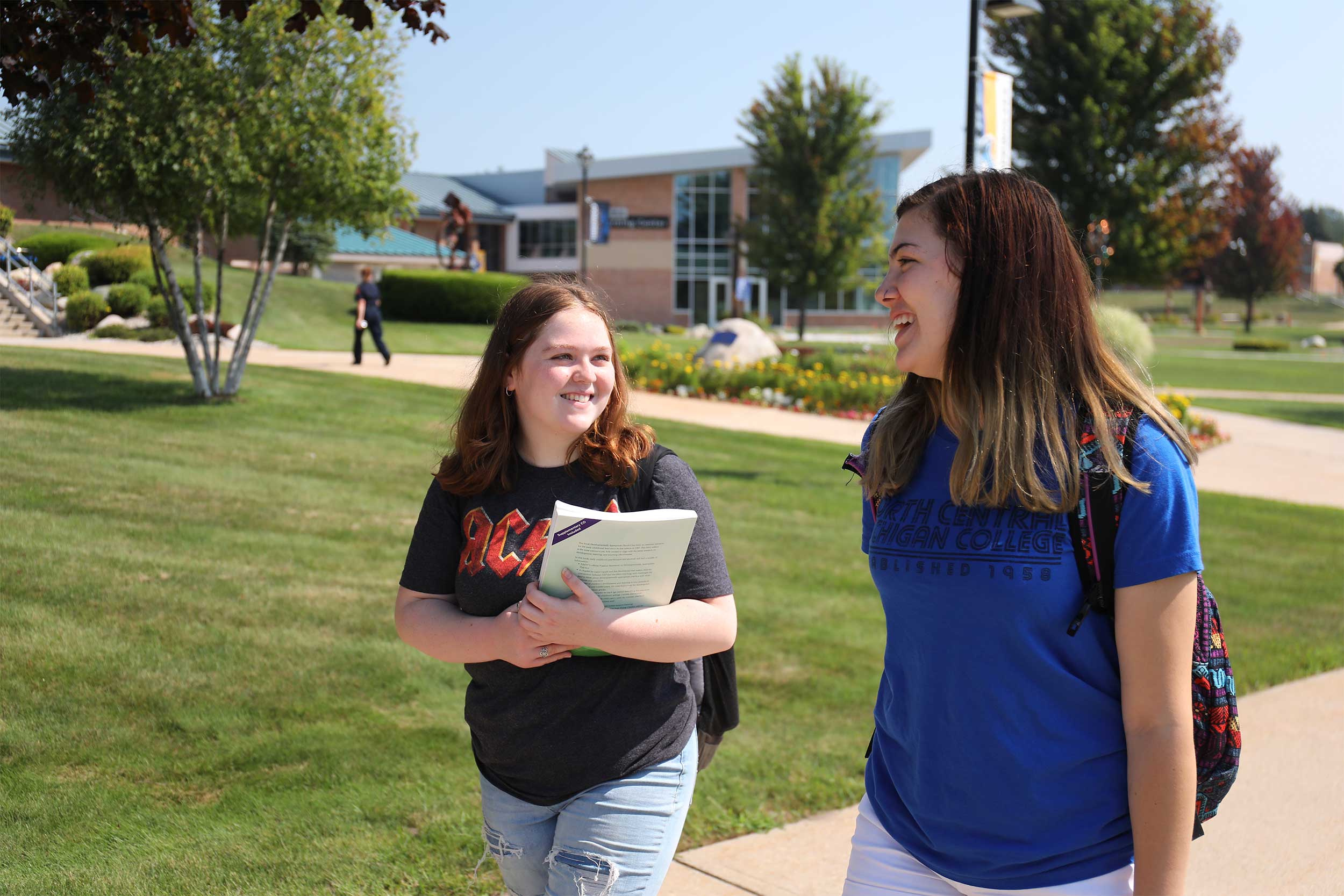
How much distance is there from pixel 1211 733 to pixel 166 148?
8.55 metres

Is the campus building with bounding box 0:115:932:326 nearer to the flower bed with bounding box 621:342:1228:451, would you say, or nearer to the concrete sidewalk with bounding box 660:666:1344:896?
the flower bed with bounding box 621:342:1228:451

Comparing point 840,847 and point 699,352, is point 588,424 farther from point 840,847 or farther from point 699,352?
point 699,352

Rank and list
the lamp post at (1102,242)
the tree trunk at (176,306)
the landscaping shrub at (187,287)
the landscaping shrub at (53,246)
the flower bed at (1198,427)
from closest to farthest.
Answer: the landscaping shrub at (53,246) → the landscaping shrub at (187,287) → the tree trunk at (176,306) → the flower bed at (1198,427) → the lamp post at (1102,242)

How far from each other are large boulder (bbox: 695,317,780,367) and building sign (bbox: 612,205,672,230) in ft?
108

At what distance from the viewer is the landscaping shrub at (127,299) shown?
7.29 m

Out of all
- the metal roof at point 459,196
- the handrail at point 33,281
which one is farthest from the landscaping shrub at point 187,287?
the metal roof at point 459,196

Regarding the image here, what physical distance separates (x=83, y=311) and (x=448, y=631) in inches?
186

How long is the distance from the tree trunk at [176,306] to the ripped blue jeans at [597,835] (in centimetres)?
759

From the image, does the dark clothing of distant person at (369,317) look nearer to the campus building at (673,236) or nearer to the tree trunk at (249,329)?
the tree trunk at (249,329)

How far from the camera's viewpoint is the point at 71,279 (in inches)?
226

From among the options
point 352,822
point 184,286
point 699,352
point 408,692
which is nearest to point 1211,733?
point 352,822

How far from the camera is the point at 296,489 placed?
27.2 ft

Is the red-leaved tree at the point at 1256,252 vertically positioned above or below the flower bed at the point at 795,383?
above

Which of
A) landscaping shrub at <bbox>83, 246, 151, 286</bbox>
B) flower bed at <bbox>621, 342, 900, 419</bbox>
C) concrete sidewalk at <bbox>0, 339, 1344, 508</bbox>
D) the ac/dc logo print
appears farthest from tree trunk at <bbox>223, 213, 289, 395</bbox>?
the ac/dc logo print
